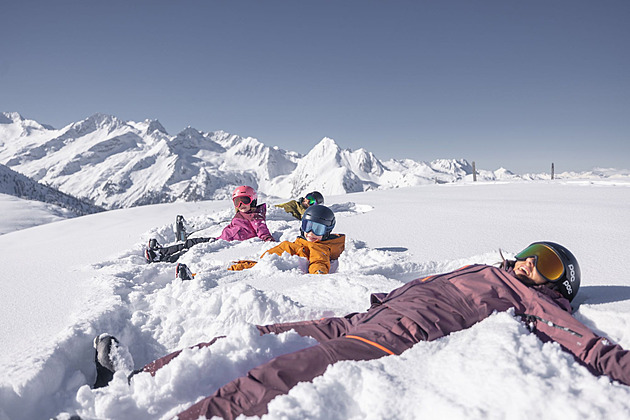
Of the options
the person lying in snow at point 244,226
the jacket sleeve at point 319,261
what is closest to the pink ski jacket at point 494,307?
the jacket sleeve at point 319,261

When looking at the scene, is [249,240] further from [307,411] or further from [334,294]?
[307,411]

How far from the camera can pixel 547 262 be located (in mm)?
2771

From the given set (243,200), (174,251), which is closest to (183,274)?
(174,251)

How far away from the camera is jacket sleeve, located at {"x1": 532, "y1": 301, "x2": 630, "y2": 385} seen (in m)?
1.86

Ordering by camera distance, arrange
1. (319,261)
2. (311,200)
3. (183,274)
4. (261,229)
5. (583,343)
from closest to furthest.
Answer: (583,343)
(183,274)
(319,261)
(261,229)
(311,200)

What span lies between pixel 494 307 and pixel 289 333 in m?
1.55

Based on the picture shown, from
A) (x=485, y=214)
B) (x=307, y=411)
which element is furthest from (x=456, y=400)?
(x=485, y=214)

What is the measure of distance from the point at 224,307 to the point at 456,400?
6.47ft

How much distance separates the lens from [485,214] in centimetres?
743

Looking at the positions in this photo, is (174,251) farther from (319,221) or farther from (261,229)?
(319,221)

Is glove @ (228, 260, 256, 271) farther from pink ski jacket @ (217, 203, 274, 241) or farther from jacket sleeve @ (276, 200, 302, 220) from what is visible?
jacket sleeve @ (276, 200, 302, 220)

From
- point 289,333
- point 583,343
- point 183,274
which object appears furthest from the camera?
point 183,274

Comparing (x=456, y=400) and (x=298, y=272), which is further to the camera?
(x=298, y=272)

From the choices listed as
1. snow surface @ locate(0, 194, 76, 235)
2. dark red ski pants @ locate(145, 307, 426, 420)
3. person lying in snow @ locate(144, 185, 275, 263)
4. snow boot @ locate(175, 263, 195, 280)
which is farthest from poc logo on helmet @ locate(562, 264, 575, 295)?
snow surface @ locate(0, 194, 76, 235)
